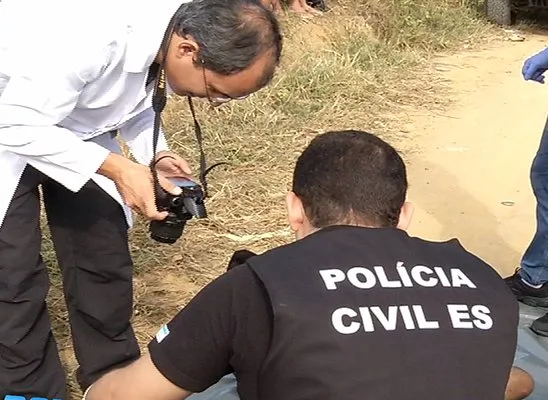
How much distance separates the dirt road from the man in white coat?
75.9 inches

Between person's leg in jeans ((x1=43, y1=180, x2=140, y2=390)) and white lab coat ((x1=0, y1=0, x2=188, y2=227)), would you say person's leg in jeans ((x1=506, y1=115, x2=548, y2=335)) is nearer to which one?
person's leg in jeans ((x1=43, y1=180, x2=140, y2=390))

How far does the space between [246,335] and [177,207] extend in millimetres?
975

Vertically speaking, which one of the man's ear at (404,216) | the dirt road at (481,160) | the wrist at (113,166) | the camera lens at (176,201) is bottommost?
the dirt road at (481,160)

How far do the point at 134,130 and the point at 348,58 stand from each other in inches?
159

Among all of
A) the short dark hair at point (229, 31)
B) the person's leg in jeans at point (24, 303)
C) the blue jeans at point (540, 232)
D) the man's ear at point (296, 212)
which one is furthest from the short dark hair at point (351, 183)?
the blue jeans at point (540, 232)

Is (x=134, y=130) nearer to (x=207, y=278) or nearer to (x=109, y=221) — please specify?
(x=109, y=221)

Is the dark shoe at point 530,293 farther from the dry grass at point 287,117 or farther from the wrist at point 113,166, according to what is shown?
the wrist at point 113,166

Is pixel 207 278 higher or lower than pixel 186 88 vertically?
lower

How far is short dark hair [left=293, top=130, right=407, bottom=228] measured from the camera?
1.74 m

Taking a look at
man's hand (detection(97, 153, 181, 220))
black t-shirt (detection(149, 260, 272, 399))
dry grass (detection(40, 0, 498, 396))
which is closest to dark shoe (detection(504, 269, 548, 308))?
dry grass (detection(40, 0, 498, 396))

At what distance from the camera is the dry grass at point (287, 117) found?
393 cm

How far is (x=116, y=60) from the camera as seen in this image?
2363 mm

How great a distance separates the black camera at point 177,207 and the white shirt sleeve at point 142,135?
267 millimetres

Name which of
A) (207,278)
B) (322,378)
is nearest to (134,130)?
(207,278)
